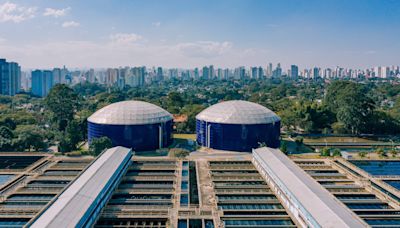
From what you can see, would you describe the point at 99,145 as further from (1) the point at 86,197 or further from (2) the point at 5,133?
(1) the point at 86,197

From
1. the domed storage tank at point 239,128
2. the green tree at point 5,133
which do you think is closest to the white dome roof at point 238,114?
the domed storage tank at point 239,128

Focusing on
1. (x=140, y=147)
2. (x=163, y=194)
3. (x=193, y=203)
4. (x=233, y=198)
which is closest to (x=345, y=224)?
(x=233, y=198)

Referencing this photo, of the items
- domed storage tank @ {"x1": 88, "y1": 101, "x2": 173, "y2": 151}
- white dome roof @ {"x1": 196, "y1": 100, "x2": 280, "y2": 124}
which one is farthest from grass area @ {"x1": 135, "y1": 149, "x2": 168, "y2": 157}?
white dome roof @ {"x1": 196, "y1": 100, "x2": 280, "y2": 124}

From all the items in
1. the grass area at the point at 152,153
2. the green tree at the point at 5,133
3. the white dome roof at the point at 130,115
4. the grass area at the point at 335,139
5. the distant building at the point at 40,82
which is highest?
the distant building at the point at 40,82

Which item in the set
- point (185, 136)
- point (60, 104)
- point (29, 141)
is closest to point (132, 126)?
point (185, 136)

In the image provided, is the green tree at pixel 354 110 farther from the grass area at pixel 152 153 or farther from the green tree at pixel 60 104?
the green tree at pixel 60 104

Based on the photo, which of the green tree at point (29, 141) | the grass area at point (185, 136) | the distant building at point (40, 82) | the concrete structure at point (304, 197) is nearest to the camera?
the concrete structure at point (304, 197)

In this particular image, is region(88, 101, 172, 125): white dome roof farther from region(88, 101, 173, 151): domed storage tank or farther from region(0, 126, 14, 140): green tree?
region(0, 126, 14, 140): green tree
